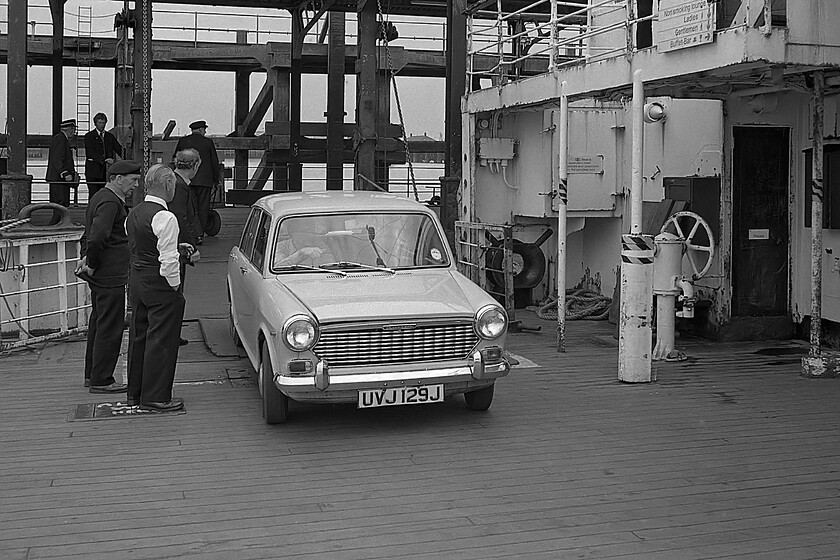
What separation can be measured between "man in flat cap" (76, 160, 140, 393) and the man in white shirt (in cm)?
63

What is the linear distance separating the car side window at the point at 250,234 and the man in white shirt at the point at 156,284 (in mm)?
1349

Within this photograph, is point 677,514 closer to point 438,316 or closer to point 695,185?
point 438,316

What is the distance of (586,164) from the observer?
13.8 metres

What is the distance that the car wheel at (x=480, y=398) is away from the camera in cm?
813

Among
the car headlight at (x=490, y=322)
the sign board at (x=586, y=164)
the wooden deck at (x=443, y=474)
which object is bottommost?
the wooden deck at (x=443, y=474)

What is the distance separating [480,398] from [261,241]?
234 cm

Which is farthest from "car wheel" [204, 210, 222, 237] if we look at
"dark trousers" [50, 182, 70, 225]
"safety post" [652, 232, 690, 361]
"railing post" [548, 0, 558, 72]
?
"safety post" [652, 232, 690, 361]

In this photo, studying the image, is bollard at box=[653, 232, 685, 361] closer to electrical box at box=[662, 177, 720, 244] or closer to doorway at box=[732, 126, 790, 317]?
electrical box at box=[662, 177, 720, 244]

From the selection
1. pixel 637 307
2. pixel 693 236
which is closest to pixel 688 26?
pixel 637 307

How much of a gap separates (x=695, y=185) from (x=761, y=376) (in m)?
2.74

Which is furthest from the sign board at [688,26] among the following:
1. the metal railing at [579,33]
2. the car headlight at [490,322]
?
the car headlight at [490,322]

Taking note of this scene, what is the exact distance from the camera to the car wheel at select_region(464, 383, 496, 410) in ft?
26.7

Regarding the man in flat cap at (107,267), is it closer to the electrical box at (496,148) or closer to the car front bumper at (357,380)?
the car front bumper at (357,380)

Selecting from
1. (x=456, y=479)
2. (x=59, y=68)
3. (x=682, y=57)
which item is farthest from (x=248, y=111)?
(x=456, y=479)
